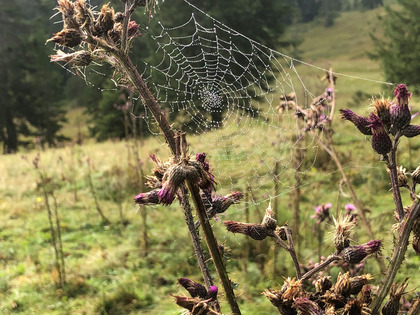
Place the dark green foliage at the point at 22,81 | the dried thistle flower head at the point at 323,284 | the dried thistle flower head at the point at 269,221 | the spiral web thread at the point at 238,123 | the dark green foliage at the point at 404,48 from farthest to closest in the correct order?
the dark green foliage at the point at 22,81, the dark green foliage at the point at 404,48, the spiral web thread at the point at 238,123, the dried thistle flower head at the point at 269,221, the dried thistle flower head at the point at 323,284

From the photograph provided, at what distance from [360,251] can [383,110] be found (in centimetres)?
33

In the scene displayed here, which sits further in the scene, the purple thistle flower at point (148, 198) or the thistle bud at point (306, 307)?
the purple thistle flower at point (148, 198)

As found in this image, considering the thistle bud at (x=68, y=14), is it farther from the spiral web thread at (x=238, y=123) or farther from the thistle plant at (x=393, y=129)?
the thistle plant at (x=393, y=129)

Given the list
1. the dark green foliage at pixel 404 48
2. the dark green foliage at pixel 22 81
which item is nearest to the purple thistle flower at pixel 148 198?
the dark green foliage at pixel 404 48

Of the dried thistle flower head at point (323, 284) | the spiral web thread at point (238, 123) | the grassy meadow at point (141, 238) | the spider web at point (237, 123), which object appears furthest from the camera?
the grassy meadow at point (141, 238)

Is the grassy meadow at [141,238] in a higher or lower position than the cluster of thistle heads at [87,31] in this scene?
lower

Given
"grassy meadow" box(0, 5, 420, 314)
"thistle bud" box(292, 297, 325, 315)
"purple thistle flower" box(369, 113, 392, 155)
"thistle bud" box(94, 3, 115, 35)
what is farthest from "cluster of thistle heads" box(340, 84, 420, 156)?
"grassy meadow" box(0, 5, 420, 314)

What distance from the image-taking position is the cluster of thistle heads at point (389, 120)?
0.99 meters

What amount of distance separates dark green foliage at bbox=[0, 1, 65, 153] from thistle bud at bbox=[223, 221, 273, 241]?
3199 cm

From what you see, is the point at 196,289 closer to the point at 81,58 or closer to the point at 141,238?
the point at 81,58

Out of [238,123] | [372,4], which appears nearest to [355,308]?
[238,123]

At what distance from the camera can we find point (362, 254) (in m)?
0.96

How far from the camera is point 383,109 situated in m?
1.01

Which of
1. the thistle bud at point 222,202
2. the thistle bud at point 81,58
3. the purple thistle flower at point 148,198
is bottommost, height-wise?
the thistle bud at point 222,202
